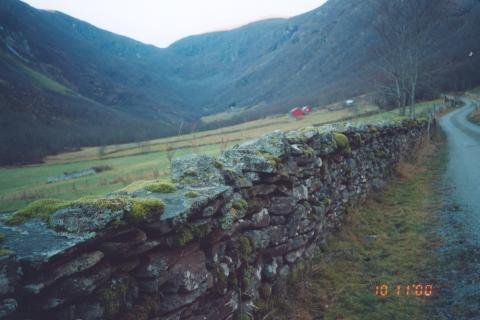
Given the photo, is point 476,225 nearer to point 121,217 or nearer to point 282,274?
point 282,274

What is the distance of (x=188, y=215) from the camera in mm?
3512

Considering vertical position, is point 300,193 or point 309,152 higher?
point 309,152

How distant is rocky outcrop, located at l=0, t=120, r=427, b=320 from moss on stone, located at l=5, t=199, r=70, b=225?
0.27 feet

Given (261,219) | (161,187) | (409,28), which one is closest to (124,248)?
(161,187)

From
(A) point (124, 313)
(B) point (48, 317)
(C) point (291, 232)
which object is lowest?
(C) point (291, 232)

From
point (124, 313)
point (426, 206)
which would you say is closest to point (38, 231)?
point (124, 313)

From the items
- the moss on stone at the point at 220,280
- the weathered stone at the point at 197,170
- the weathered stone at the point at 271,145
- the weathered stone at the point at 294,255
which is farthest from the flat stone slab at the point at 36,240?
the weathered stone at the point at 294,255

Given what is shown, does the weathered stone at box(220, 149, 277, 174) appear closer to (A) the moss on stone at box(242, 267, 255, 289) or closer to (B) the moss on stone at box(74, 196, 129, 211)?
(A) the moss on stone at box(242, 267, 255, 289)

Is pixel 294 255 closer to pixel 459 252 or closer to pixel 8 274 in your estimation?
pixel 459 252

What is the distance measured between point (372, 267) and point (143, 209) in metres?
4.74

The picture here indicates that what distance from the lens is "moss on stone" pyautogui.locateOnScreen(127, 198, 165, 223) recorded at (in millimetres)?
2952

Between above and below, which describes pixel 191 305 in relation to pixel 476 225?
above

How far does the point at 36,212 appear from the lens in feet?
9.55

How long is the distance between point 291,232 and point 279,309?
123 centimetres
